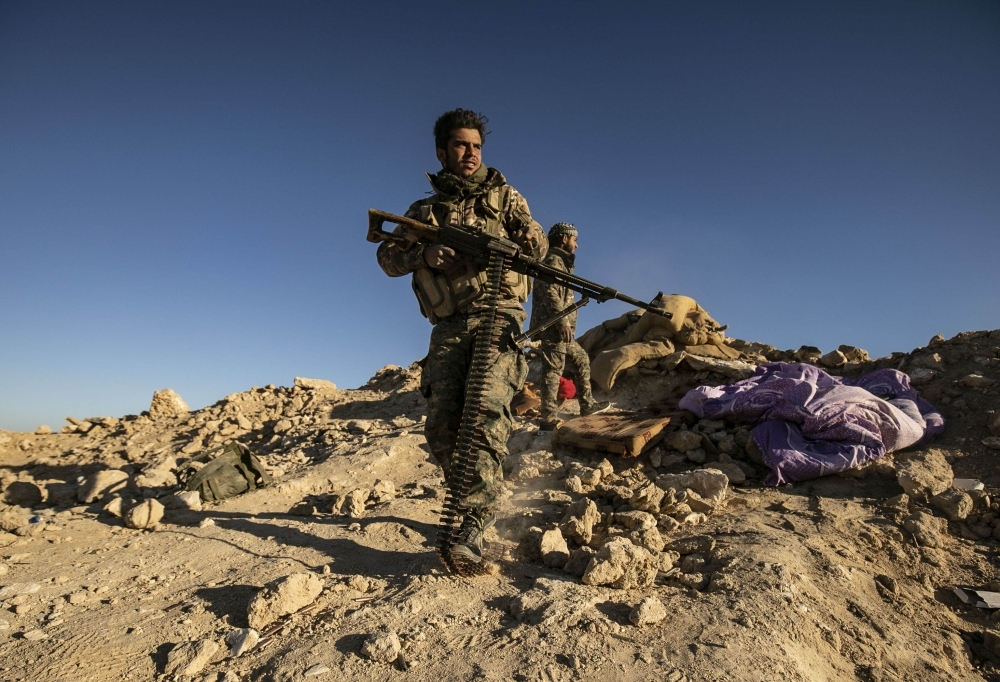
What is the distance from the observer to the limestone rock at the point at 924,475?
11.7 feet

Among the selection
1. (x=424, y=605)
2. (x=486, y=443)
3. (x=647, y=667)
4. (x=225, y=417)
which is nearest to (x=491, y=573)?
(x=424, y=605)

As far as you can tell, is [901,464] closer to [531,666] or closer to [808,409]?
[808,409]

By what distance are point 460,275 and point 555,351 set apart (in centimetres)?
355

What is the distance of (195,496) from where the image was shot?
13.7 feet

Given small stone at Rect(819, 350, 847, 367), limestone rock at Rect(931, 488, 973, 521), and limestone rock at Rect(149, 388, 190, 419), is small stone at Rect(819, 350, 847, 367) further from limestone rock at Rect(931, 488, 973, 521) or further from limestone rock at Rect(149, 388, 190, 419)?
limestone rock at Rect(149, 388, 190, 419)

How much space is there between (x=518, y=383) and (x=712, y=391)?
128 inches

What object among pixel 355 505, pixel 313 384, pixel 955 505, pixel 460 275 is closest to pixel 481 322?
pixel 460 275

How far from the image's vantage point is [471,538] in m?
2.67

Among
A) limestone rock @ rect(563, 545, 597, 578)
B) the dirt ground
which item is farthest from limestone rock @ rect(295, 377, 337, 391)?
limestone rock @ rect(563, 545, 597, 578)

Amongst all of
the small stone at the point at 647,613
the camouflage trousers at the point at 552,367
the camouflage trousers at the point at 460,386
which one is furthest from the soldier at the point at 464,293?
the camouflage trousers at the point at 552,367

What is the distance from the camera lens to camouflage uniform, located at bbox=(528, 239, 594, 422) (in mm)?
6441

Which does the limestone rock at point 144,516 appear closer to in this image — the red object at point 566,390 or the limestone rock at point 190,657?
the limestone rock at point 190,657

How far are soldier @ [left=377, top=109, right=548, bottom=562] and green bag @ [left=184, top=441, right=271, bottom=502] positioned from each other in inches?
91.2

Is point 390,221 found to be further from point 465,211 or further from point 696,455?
point 696,455
